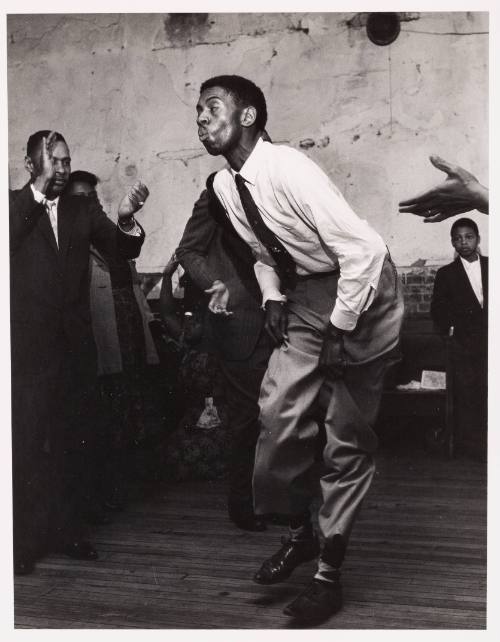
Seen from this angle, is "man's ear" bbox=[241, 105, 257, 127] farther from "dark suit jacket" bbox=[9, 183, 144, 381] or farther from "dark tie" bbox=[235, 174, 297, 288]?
"dark suit jacket" bbox=[9, 183, 144, 381]

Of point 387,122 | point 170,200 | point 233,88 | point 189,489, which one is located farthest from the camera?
point 387,122

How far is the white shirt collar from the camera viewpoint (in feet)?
8.73

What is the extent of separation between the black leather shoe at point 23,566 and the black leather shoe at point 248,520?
37.0 inches

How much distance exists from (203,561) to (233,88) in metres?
1.87

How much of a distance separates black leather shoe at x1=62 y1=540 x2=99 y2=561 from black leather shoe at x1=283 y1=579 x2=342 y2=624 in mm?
1005

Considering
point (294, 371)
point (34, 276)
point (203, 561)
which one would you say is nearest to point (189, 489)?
point (203, 561)

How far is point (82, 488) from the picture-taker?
3.46m

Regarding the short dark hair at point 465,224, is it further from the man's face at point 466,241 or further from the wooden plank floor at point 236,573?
the wooden plank floor at point 236,573

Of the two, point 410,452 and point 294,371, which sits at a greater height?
point 294,371

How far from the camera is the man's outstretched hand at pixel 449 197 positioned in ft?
8.42

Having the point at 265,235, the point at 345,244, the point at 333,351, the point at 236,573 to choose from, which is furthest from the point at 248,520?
the point at 345,244

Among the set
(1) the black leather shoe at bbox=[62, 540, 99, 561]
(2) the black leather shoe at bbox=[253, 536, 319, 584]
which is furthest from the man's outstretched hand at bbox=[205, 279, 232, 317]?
(1) the black leather shoe at bbox=[62, 540, 99, 561]

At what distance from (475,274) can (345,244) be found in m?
2.75
